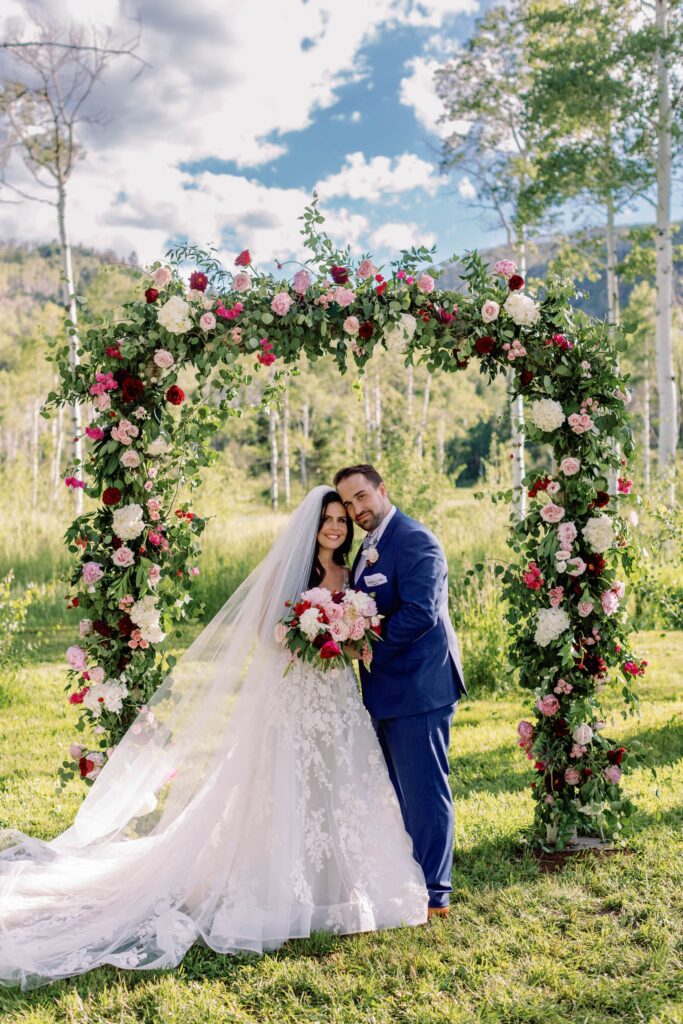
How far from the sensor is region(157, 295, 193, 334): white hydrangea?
15.0 feet

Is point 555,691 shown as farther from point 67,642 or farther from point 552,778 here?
point 67,642

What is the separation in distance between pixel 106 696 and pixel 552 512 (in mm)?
2812

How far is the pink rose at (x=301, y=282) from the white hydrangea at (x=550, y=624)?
7.64 ft

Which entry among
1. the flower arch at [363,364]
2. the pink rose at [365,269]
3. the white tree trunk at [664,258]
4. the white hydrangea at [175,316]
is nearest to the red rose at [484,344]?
the flower arch at [363,364]

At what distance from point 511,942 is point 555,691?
1.44 meters

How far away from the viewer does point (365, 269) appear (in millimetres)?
4734

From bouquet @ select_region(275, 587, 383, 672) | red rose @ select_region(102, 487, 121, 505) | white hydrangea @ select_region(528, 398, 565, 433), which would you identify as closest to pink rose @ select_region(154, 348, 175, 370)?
red rose @ select_region(102, 487, 121, 505)

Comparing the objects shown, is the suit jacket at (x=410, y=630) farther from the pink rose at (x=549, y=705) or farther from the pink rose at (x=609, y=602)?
the pink rose at (x=609, y=602)

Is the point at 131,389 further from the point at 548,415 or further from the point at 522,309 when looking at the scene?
the point at 548,415

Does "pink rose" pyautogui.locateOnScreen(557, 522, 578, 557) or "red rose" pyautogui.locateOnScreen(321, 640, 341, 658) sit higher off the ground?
"pink rose" pyautogui.locateOnScreen(557, 522, 578, 557)

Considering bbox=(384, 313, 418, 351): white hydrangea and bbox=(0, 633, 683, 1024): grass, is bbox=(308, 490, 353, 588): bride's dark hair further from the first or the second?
bbox=(0, 633, 683, 1024): grass

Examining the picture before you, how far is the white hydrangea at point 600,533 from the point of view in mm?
4703

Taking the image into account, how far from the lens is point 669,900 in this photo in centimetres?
430

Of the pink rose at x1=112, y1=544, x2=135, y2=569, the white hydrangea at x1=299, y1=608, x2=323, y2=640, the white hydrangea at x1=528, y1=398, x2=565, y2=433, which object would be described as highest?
the white hydrangea at x1=528, y1=398, x2=565, y2=433
